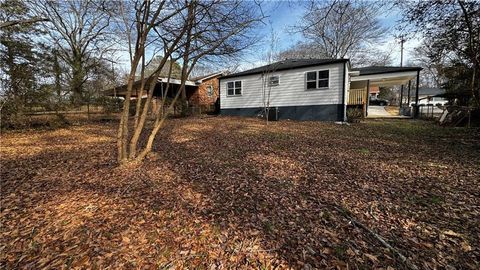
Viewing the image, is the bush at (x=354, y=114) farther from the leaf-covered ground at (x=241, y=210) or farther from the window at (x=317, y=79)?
the leaf-covered ground at (x=241, y=210)

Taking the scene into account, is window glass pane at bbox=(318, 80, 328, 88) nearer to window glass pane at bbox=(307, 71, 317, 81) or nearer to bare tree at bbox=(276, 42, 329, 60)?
window glass pane at bbox=(307, 71, 317, 81)

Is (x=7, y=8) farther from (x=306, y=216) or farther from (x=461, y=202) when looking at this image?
(x=461, y=202)

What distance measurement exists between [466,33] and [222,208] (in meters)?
9.89

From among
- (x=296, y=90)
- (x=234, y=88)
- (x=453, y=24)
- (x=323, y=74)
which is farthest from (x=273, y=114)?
(x=453, y=24)

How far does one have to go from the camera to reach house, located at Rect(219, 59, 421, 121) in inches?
484

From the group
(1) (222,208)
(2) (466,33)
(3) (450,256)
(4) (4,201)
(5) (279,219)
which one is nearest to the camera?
(3) (450,256)

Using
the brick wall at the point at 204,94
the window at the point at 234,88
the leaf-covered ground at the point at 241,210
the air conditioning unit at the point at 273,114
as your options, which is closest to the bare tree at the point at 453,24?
the leaf-covered ground at the point at 241,210

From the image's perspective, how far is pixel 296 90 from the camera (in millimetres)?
13570

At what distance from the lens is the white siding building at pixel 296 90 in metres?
12.3

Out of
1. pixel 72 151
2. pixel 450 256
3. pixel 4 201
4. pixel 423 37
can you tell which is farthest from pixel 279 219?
pixel 423 37

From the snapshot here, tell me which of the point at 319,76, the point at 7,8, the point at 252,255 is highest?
the point at 7,8

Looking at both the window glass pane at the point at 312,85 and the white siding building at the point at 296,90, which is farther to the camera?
the window glass pane at the point at 312,85

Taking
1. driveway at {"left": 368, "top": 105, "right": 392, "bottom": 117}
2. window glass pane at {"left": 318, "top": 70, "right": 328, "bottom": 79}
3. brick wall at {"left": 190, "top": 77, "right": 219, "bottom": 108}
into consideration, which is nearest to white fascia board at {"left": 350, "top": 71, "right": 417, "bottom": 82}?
driveway at {"left": 368, "top": 105, "right": 392, "bottom": 117}

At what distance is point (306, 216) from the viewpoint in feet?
9.05
